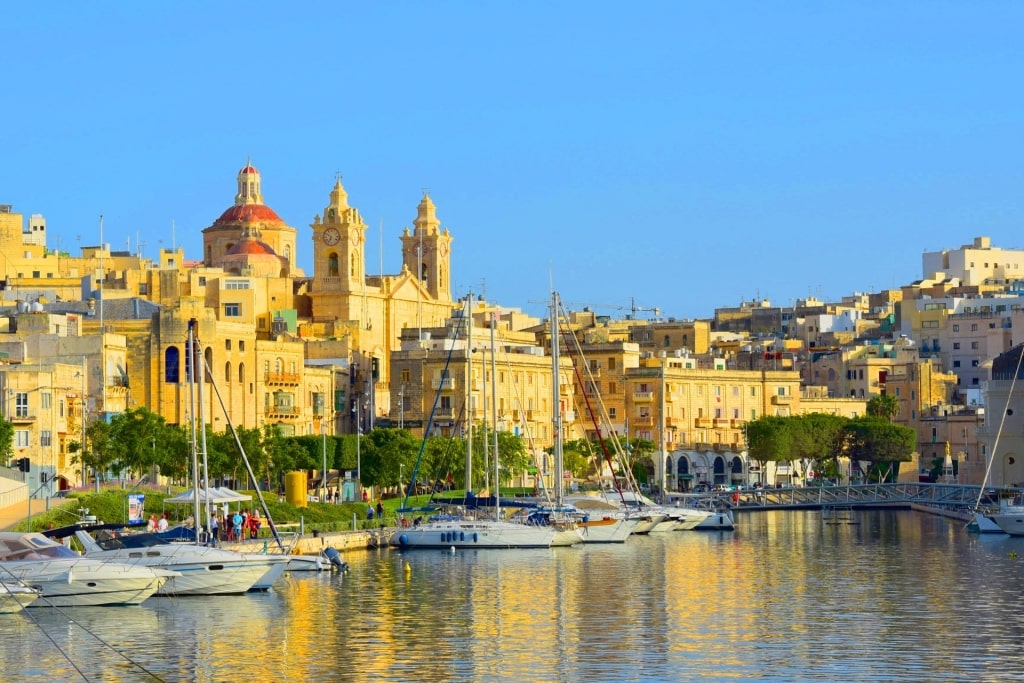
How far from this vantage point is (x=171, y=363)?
9925 cm

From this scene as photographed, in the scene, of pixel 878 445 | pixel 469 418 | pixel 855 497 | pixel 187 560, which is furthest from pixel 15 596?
pixel 878 445

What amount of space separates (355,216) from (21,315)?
39.4 metres

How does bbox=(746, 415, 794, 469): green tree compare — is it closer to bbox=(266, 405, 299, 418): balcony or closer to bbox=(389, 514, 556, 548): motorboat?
bbox=(266, 405, 299, 418): balcony

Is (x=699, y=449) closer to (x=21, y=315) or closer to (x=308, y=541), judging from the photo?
(x=21, y=315)

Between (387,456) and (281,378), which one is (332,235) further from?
(387,456)

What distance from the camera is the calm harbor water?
137 feet

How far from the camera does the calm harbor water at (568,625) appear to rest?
4169cm

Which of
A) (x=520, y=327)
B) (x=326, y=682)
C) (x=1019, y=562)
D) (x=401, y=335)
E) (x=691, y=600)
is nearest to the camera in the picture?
(x=326, y=682)

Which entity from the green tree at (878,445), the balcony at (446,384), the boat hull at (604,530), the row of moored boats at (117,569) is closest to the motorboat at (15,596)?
the row of moored boats at (117,569)

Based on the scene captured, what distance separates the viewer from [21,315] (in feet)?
331

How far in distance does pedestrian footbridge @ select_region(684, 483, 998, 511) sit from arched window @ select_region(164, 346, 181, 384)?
23392 millimetres

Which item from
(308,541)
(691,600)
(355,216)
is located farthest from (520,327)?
(691,600)

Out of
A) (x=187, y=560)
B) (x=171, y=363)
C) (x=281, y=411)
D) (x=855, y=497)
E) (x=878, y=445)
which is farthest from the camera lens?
(x=878, y=445)

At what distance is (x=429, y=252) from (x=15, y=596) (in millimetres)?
100224
